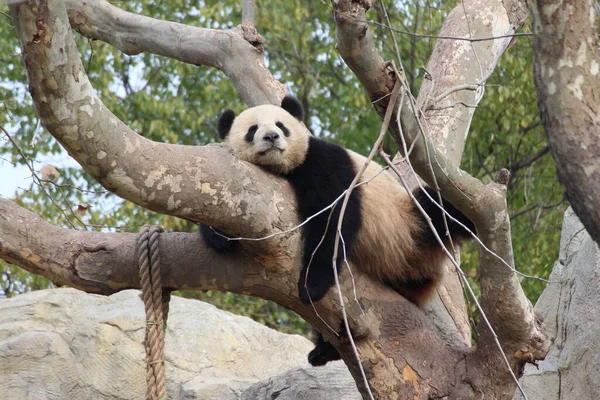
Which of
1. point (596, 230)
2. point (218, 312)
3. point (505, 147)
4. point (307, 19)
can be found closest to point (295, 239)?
point (596, 230)

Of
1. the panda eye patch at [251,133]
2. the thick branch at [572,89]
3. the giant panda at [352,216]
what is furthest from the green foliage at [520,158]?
the thick branch at [572,89]

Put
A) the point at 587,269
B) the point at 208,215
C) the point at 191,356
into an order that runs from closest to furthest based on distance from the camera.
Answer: the point at 208,215
the point at 587,269
the point at 191,356

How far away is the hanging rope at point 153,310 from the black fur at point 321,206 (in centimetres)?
76

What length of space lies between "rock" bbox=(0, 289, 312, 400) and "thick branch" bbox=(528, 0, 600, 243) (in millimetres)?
4648

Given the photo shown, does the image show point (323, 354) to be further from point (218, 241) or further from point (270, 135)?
point (270, 135)

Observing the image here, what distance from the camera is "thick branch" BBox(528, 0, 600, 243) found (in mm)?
2541

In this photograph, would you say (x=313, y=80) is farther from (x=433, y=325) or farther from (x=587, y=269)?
(x=433, y=325)

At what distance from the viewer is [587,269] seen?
6336 mm

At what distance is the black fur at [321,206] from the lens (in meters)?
4.31

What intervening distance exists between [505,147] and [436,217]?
879 cm

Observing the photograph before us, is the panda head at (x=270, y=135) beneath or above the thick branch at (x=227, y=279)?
above

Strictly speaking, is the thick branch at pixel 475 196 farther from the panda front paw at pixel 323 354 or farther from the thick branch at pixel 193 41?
the thick branch at pixel 193 41

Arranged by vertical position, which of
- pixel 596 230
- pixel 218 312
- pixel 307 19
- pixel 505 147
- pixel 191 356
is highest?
pixel 307 19

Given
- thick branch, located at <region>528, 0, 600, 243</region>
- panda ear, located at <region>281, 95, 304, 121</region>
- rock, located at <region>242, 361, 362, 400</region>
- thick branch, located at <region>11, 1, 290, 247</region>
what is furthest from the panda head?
thick branch, located at <region>528, 0, 600, 243</region>
